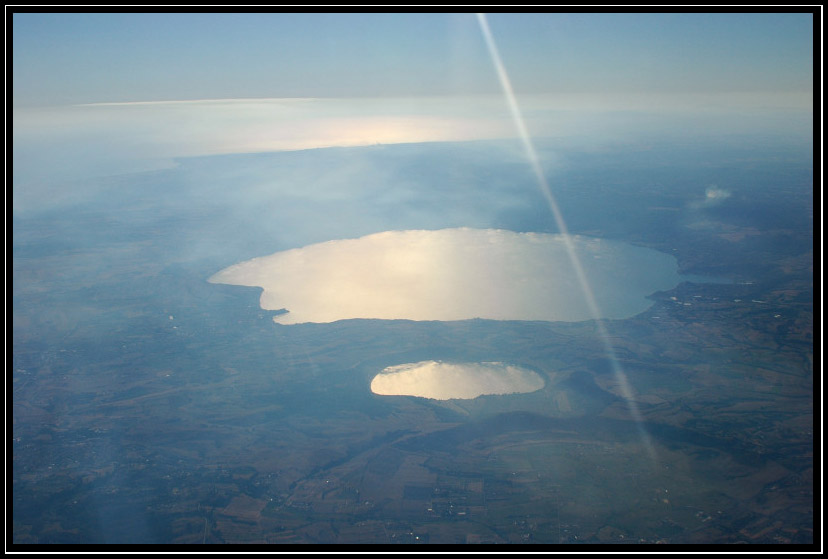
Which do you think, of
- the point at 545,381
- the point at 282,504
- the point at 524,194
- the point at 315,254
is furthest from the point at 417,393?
the point at 524,194

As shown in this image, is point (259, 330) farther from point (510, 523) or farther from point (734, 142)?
point (734, 142)

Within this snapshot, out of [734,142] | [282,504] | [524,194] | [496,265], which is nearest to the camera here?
[282,504]

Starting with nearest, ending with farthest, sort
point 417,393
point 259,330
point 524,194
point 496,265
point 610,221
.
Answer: point 417,393 → point 259,330 → point 496,265 → point 610,221 → point 524,194

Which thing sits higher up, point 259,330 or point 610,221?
point 259,330

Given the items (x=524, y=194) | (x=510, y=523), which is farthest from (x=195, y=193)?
(x=510, y=523)

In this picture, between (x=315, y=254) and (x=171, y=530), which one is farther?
(x=315, y=254)

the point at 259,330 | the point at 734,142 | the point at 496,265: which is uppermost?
the point at 259,330

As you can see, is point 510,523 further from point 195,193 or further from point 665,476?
point 195,193
